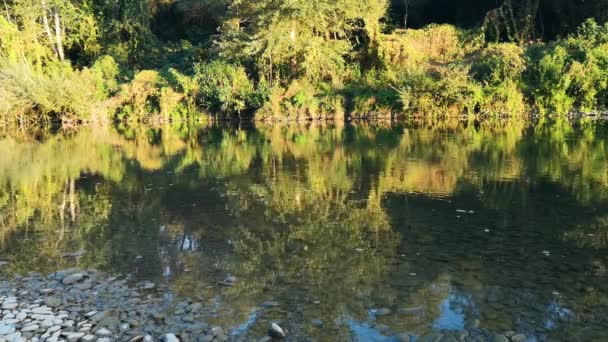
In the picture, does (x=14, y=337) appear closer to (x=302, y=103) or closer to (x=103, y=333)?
(x=103, y=333)

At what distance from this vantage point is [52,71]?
40031 millimetres

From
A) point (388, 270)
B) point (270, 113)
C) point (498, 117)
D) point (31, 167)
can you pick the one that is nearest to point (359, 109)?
point (270, 113)

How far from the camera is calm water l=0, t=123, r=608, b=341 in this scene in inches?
249

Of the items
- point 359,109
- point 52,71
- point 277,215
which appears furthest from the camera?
point 52,71

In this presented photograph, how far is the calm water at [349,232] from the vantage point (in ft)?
20.7

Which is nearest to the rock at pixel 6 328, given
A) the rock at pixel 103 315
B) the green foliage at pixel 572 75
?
the rock at pixel 103 315

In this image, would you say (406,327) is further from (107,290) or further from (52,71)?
(52,71)

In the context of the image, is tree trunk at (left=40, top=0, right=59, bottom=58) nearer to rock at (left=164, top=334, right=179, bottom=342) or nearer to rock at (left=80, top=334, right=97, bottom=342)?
rock at (left=80, top=334, right=97, bottom=342)

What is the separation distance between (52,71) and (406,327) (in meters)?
40.3

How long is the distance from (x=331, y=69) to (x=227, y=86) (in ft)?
23.8

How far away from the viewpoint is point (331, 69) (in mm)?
38000

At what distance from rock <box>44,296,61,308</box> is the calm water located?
1.26 m

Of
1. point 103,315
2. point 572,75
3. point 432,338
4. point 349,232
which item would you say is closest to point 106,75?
point 572,75

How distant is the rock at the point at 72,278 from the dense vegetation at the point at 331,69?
27.5 m
